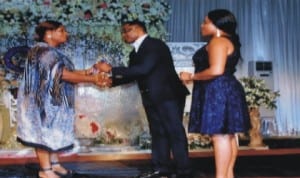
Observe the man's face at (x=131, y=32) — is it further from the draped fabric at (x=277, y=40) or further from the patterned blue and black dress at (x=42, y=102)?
the draped fabric at (x=277, y=40)

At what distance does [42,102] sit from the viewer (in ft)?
10.5

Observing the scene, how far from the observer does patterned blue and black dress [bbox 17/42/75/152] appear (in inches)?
126

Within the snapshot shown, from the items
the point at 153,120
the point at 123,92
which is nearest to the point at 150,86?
the point at 153,120

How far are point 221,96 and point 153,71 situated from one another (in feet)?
2.25

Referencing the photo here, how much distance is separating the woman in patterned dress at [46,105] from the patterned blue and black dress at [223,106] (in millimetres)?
926

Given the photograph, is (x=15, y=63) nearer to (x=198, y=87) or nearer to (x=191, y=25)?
(x=191, y=25)

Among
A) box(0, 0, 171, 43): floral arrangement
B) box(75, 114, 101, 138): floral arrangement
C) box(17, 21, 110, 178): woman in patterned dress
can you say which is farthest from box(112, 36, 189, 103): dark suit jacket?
box(0, 0, 171, 43): floral arrangement

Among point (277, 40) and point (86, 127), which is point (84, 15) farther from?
point (277, 40)

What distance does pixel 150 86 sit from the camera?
338cm

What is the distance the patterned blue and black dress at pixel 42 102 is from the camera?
3.21 metres

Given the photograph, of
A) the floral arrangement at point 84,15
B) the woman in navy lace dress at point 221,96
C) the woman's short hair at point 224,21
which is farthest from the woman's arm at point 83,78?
the floral arrangement at point 84,15

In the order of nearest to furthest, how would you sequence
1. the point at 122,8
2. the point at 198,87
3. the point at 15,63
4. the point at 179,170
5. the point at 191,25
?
the point at 198,87 < the point at 179,170 < the point at 15,63 < the point at 122,8 < the point at 191,25

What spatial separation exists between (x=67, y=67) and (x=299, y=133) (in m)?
4.17

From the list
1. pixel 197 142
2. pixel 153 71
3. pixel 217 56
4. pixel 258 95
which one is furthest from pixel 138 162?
pixel 217 56
